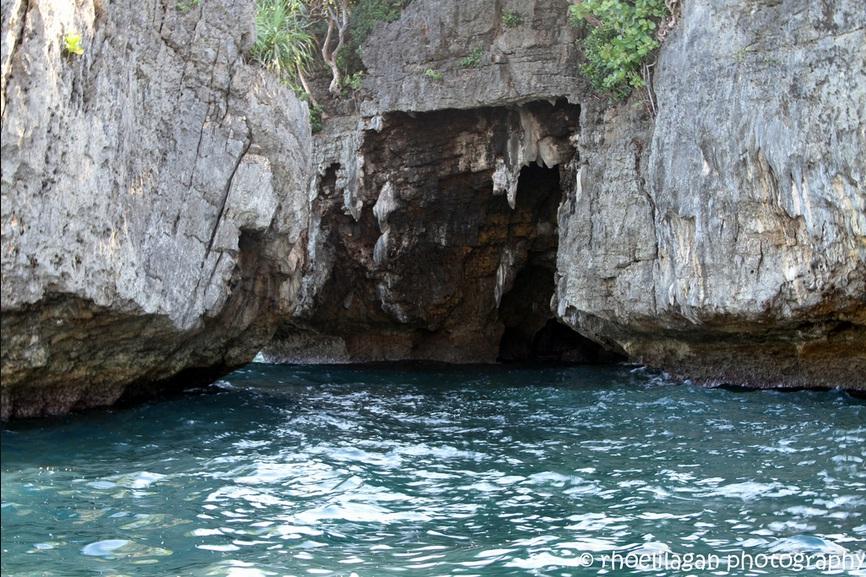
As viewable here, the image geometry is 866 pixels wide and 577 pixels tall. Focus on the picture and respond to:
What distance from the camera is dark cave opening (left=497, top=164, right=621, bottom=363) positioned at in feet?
59.1

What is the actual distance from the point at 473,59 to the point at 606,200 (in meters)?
3.50

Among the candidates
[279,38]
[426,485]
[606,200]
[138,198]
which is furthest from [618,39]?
[426,485]

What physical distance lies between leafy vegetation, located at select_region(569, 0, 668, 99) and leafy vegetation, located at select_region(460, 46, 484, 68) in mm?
1747

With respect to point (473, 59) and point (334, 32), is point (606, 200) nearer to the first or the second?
point (473, 59)

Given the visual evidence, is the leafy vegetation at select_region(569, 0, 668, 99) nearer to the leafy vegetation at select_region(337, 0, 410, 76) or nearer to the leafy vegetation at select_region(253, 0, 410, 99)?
the leafy vegetation at select_region(337, 0, 410, 76)

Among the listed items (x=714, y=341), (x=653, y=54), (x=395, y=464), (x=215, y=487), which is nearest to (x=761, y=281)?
(x=714, y=341)

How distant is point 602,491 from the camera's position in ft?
22.6

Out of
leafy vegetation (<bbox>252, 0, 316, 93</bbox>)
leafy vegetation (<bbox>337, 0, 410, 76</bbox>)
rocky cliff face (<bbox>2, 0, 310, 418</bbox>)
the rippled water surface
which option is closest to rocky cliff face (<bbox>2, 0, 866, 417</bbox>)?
rocky cliff face (<bbox>2, 0, 310, 418</bbox>)

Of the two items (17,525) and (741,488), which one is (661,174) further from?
(17,525)

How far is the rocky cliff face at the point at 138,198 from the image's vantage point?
7633 millimetres

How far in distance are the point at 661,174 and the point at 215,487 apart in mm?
8438

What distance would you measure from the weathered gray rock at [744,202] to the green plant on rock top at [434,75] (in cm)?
276

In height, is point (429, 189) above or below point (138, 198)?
above

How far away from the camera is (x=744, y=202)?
453 inches
